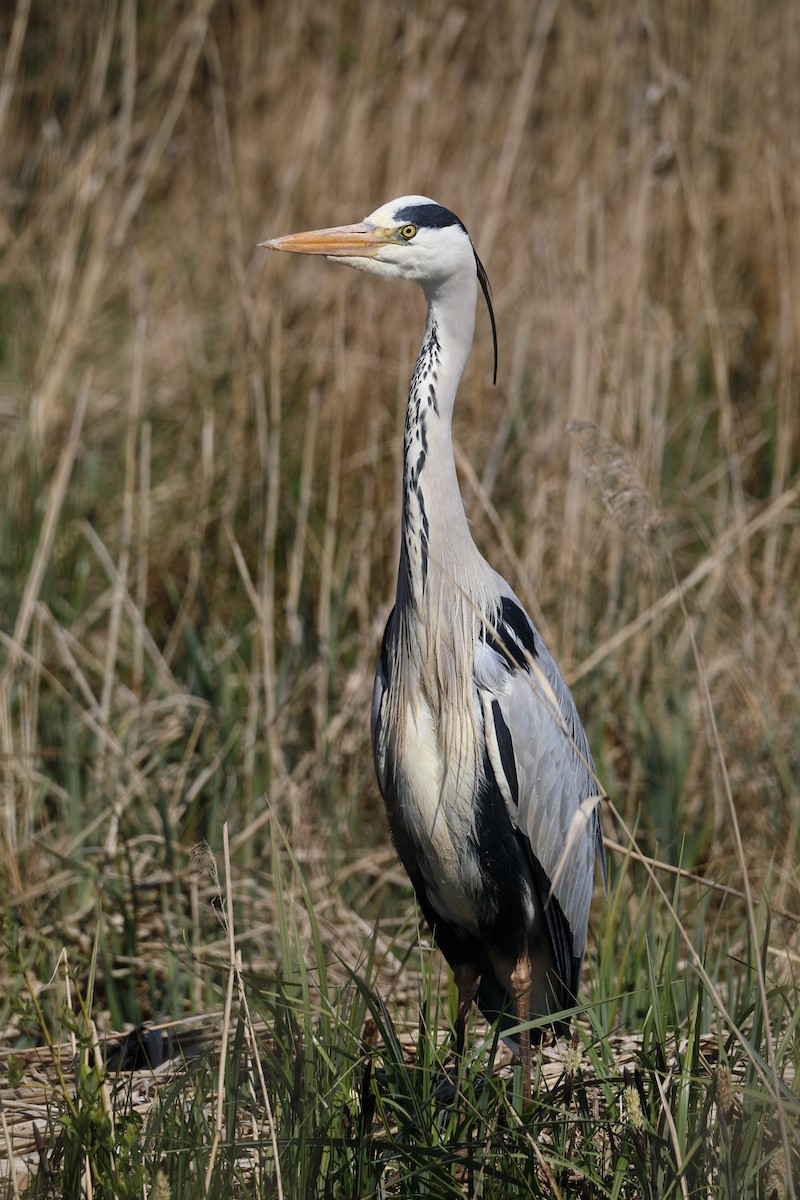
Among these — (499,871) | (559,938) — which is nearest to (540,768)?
(499,871)

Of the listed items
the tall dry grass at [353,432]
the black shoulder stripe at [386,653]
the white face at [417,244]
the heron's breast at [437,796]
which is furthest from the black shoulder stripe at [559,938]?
the white face at [417,244]

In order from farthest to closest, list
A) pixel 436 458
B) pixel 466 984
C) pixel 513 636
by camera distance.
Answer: pixel 466 984
pixel 513 636
pixel 436 458

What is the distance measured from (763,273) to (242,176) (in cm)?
215

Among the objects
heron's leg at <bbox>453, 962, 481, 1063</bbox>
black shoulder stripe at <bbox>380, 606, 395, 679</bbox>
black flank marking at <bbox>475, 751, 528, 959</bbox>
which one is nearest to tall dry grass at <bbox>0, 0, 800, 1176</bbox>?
heron's leg at <bbox>453, 962, 481, 1063</bbox>

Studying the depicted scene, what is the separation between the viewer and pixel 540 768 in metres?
2.78

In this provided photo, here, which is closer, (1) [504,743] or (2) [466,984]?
(1) [504,743]

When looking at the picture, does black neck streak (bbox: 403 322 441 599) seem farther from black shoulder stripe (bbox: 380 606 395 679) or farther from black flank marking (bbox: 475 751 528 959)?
black flank marking (bbox: 475 751 528 959)

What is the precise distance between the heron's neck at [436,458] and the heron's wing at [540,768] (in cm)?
17

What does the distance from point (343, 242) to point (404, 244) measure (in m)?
0.13

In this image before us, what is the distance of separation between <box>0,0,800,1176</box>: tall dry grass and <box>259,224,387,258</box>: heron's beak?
1.91ft

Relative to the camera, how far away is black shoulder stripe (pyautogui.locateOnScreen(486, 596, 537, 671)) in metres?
2.69

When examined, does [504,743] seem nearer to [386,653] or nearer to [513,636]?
[513,636]

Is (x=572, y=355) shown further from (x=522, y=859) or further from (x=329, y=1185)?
(x=329, y=1185)

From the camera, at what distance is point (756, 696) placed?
3.79 metres
